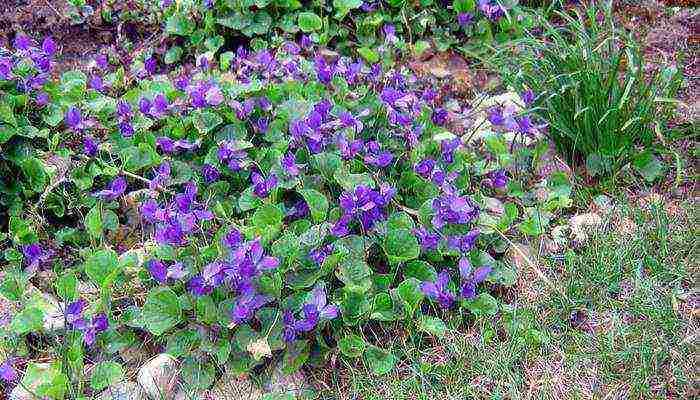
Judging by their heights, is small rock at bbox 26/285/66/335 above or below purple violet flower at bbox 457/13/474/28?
below

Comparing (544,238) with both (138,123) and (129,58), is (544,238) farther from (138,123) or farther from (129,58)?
(129,58)

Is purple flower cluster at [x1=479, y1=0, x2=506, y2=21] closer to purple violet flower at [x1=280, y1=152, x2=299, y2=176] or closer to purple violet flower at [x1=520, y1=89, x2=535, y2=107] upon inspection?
purple violet flower at [x1=520, y1=89, x2=535, y2=107]

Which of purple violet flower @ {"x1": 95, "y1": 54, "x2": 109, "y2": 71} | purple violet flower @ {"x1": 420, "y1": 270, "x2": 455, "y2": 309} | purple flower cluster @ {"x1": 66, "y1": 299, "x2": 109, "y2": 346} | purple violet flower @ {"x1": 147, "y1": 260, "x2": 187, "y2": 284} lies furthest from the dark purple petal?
purple violet flower @ {"x1": 95, "y1": 54, "x2": 109, "y2": 71}

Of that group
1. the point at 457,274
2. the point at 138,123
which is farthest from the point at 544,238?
the point at 138,123

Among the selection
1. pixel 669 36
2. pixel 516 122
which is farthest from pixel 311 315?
pixel 669 36

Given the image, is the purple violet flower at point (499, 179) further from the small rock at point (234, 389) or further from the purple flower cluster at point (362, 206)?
the small rock at point (234, 389)

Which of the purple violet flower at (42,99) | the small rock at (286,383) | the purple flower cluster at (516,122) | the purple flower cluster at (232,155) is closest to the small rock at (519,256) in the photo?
the purple flower cluster at (516,122)

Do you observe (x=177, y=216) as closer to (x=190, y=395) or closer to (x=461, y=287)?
(x=190, y=395)
